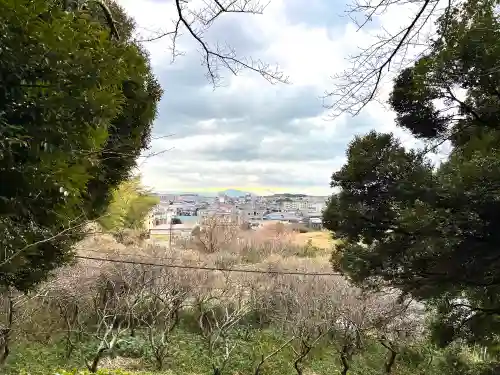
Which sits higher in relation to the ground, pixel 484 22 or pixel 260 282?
pixel 484 22

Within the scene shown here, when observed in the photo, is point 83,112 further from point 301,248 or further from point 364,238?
point 301,248

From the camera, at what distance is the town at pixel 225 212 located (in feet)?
51.2

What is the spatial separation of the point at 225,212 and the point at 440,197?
14610mm

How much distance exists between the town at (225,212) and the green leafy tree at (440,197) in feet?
30.6

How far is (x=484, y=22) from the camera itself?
9.85ft

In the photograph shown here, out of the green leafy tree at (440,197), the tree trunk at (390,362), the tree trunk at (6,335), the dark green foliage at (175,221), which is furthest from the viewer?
the dark green foliage at (175,221)

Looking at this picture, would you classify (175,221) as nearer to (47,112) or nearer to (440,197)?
(440,197)

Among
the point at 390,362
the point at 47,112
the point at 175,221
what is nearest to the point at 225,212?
the point at 175,221

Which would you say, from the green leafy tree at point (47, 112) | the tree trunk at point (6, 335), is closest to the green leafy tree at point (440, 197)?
the green leafy tree at point (47, 112)

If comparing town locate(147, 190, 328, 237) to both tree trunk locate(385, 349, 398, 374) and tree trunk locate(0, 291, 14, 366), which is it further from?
tree trunk locate(0, 291, 14, 366)

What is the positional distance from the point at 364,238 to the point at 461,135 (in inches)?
59.7

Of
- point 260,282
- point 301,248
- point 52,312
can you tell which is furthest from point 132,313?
point 301,248

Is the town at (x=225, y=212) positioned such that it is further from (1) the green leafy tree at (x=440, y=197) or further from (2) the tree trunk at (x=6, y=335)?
(1) the green leafy tree at (x=440, y=197)

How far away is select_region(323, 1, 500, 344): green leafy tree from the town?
30.6 ft
